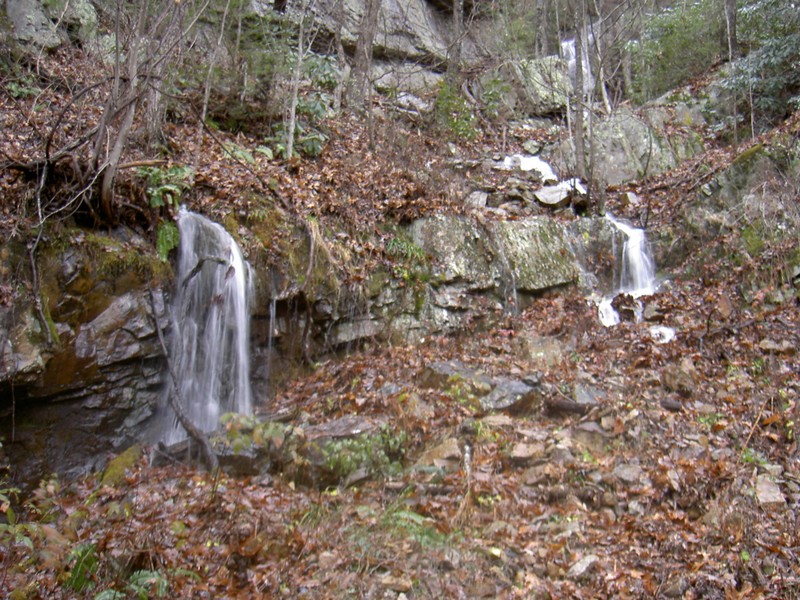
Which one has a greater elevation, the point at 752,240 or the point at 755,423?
the point at 752,240

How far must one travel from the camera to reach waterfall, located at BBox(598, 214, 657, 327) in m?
10.6

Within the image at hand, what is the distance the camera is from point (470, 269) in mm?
9719

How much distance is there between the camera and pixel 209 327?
7598mm

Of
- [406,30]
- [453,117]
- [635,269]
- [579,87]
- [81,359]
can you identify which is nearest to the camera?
[81,359]

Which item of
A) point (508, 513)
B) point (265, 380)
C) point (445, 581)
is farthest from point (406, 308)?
point (445, 581)

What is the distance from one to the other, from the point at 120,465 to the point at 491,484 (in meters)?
4.10

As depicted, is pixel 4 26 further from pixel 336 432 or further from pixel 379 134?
pixel 336 432

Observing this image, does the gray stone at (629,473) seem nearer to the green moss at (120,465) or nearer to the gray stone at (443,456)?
the gray stone at (443,456)

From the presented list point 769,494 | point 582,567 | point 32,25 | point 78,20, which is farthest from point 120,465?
point 78,20

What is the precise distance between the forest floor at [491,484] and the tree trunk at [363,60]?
4360 millimetres

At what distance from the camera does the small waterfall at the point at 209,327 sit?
741 centimetres

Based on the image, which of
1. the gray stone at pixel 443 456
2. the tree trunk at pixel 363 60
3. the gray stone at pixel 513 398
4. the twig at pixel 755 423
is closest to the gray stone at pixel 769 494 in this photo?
the twig at pixel 755 423

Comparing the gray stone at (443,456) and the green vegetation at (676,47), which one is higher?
the green vegetation at (676,47)

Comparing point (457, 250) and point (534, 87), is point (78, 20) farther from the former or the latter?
point (534, 87)
